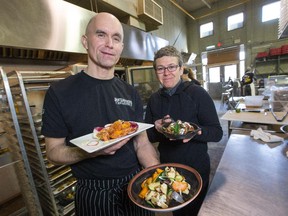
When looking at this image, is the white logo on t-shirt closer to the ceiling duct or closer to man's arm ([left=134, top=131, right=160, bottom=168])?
man's arm ([left=134, top=131, right=160, bottom=168])

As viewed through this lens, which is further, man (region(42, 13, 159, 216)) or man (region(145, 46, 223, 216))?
man (region(145, 46, 223, 216))

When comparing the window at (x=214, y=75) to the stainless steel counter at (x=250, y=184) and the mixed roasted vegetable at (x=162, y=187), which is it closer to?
the stainless steel counter at (x=250, y=184)

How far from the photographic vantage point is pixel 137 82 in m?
3.36

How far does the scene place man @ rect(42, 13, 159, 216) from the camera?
36.3 inches

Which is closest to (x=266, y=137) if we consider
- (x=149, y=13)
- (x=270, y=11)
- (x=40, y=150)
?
(x=40, y=150)

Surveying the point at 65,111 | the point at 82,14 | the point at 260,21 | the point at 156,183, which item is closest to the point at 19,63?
the point at 82,14

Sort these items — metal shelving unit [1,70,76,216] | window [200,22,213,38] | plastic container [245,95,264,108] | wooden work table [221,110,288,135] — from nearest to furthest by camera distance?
metal shelving unit [1,70,76,216] → wooden work table [221,110,288,135] → plastic container [245,95,264,108] → window [200,22,213,38]

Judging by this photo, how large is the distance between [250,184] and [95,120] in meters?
0.98

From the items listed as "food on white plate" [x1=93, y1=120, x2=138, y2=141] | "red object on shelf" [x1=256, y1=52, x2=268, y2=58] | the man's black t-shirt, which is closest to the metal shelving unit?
the man's black t-shirt

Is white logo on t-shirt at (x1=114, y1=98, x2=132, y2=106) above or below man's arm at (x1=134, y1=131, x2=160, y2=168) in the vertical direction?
above

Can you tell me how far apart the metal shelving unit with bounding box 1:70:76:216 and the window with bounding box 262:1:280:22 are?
31.4 ft

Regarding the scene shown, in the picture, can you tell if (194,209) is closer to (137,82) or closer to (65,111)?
(65,111)

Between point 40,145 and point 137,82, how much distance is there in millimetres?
2064

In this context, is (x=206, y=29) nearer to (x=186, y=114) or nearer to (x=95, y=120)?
(x=186, y=114)
